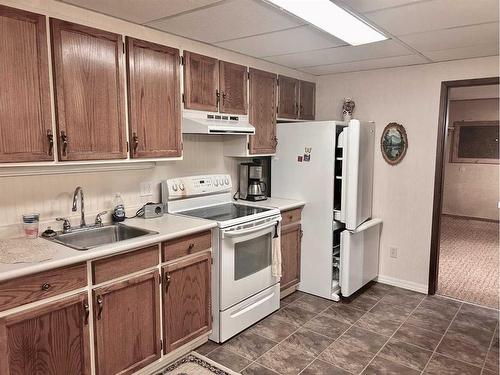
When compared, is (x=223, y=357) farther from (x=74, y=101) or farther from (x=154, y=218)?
(x=74, y=101)

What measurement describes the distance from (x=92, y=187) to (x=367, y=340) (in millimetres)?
2311

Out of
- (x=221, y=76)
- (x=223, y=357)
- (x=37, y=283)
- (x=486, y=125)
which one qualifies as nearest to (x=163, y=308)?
(x=223, y=357)

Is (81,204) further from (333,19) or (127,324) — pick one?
(333,19)

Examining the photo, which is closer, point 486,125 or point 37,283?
point 37,283

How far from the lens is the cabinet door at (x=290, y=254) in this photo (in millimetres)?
3553

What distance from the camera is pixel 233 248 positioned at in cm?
283

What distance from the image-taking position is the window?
7.04 meters

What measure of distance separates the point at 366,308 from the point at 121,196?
7.67ft

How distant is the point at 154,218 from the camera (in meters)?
2.87

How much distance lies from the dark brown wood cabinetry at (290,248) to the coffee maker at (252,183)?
34cm

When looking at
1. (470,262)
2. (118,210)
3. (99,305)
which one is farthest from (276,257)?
(470,262)

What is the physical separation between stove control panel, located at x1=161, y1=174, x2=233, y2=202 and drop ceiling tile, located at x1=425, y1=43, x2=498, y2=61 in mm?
2077

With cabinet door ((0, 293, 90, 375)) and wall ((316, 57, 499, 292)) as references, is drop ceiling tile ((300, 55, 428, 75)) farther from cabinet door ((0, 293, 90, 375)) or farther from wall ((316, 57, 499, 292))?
cabinet door ((0, 293, 90, 375))

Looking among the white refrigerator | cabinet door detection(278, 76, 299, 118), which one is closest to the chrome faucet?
the white refrigerator
